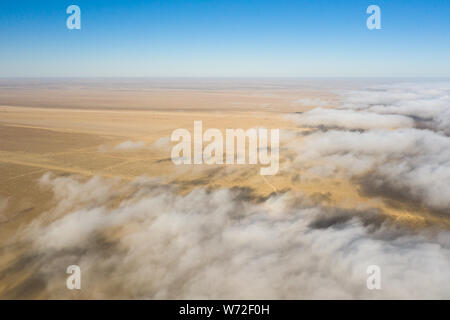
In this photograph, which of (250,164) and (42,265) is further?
(250,164)

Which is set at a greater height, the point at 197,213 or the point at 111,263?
the point at 197,213

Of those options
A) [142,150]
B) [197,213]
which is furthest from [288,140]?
[197,213]
